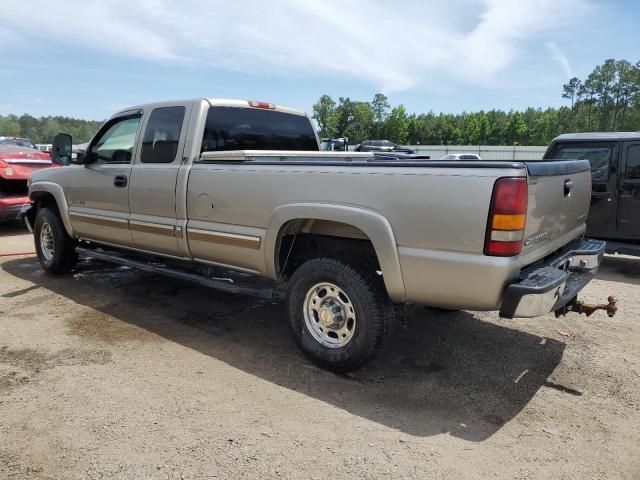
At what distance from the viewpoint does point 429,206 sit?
120 inches

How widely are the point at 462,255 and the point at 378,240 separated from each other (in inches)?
21.6

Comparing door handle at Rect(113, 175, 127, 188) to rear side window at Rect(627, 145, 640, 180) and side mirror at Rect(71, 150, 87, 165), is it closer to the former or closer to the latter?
side mirror at Rect(71, 150, 87, 165)

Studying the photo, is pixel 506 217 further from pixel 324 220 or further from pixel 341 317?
pixel 341 317

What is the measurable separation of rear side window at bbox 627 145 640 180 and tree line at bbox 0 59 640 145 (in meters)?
77.9

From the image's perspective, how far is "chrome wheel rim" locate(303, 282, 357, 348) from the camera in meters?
3.64

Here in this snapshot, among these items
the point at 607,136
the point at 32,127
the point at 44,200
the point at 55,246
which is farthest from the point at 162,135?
the point at 32,127

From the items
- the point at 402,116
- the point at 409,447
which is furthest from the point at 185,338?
the point at 402,116

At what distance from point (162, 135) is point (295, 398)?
279cm

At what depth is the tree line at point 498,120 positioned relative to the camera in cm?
8400

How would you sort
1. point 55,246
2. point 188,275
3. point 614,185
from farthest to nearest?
point 614,185 < point 55,246 < point 188,275

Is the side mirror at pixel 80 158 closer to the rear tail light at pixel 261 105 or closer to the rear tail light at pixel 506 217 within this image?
the rear tail light at pixel 261 105

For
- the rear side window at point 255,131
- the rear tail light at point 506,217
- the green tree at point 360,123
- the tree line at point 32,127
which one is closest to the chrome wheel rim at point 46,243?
the rear side window at point 255,131

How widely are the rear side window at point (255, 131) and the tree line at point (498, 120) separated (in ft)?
260

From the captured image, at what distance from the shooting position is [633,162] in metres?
6.97
